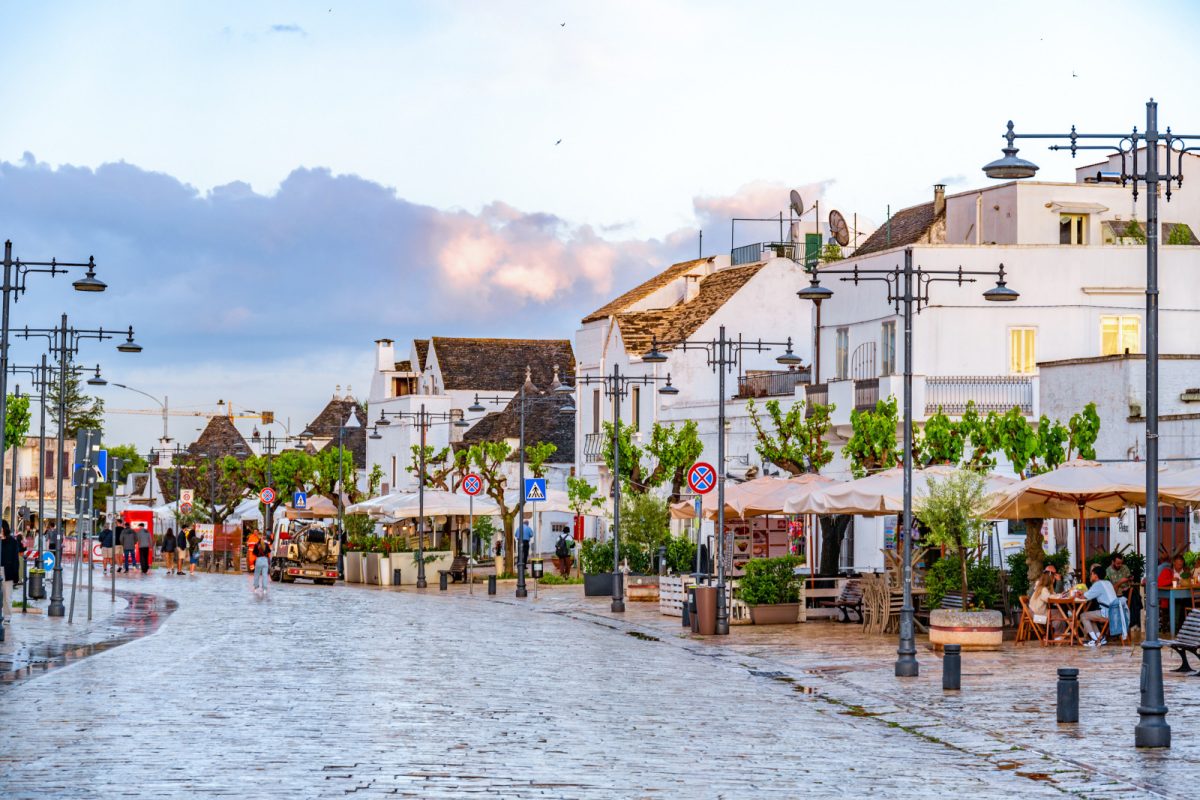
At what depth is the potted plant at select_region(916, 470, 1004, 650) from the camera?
27.3 m

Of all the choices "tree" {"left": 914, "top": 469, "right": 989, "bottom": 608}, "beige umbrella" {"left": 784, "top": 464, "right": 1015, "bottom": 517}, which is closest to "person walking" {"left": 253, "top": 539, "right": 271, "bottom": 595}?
"beige umbrella" {"left": 784, "top": 464, "right": 1015, "bottom": 517}

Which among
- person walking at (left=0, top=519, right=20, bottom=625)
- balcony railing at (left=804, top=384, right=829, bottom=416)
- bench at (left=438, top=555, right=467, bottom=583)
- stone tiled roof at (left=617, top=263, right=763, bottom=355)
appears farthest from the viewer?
stone tiled roof at (left=617, top=263, right=763, bottom=355)

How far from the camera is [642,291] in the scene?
72.1m

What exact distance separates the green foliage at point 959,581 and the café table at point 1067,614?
4.54ft

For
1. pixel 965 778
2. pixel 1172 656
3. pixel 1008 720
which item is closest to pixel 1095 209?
pixel 1172 656

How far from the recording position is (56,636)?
94.1ft

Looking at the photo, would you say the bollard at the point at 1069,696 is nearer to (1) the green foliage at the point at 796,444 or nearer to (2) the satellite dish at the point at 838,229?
(1) the green foliage at the point at 796,444

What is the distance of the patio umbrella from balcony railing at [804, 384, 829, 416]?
66.3 ft

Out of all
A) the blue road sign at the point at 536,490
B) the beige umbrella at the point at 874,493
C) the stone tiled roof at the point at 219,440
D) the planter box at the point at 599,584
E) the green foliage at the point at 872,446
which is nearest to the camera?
the beige umbrella at the point at 874,493

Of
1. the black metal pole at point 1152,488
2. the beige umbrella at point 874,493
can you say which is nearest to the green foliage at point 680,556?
the beige umbrella at point 874,493

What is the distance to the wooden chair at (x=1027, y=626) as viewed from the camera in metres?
28.3

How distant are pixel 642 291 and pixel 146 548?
2145cm

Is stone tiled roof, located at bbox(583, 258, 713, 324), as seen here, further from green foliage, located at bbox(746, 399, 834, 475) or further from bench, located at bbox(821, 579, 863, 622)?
bench, located at bbox(821, 579, 863, 622)

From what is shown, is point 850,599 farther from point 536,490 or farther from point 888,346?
point 888,346
